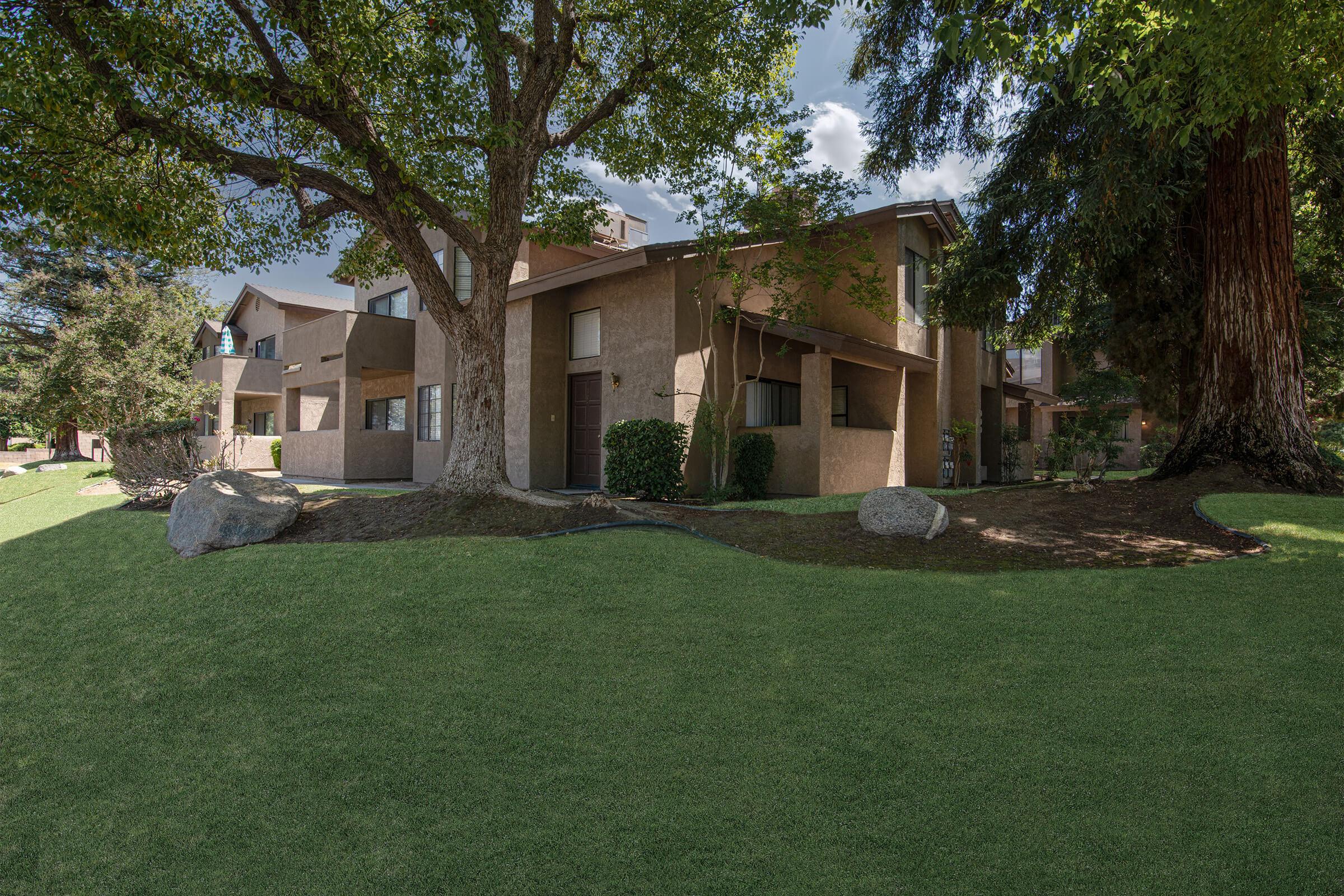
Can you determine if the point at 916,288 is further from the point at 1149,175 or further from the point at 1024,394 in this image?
the point at 1024,394

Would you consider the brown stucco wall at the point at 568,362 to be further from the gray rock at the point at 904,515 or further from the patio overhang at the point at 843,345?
the gray rock at the point at 904,515

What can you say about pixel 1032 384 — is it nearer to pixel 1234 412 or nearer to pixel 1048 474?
pixel 1048 474

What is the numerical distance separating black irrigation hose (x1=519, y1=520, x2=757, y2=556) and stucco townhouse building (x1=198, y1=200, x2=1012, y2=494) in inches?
194

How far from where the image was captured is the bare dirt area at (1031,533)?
6.75 m

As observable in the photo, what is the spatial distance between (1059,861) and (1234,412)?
10.1 metres

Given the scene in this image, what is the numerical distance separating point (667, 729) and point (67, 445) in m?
A: 35.3

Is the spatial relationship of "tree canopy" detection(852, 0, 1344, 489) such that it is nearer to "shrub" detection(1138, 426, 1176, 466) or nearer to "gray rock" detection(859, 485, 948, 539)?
"gray rock" detection(859, 485, 948, 539)

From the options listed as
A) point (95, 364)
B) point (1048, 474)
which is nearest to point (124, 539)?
point (95, 364)

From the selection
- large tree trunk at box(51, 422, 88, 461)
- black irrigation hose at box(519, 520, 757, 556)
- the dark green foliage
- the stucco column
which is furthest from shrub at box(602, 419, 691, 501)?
large tree trunk at box(51, 422, 88, 461)

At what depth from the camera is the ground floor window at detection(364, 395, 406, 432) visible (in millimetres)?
19031

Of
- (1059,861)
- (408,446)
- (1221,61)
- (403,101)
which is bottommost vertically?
(1059,861)

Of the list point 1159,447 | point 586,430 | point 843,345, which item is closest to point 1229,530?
point 843,345

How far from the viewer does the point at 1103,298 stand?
1512 cm

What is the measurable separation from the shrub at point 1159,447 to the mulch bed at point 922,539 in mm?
16749
